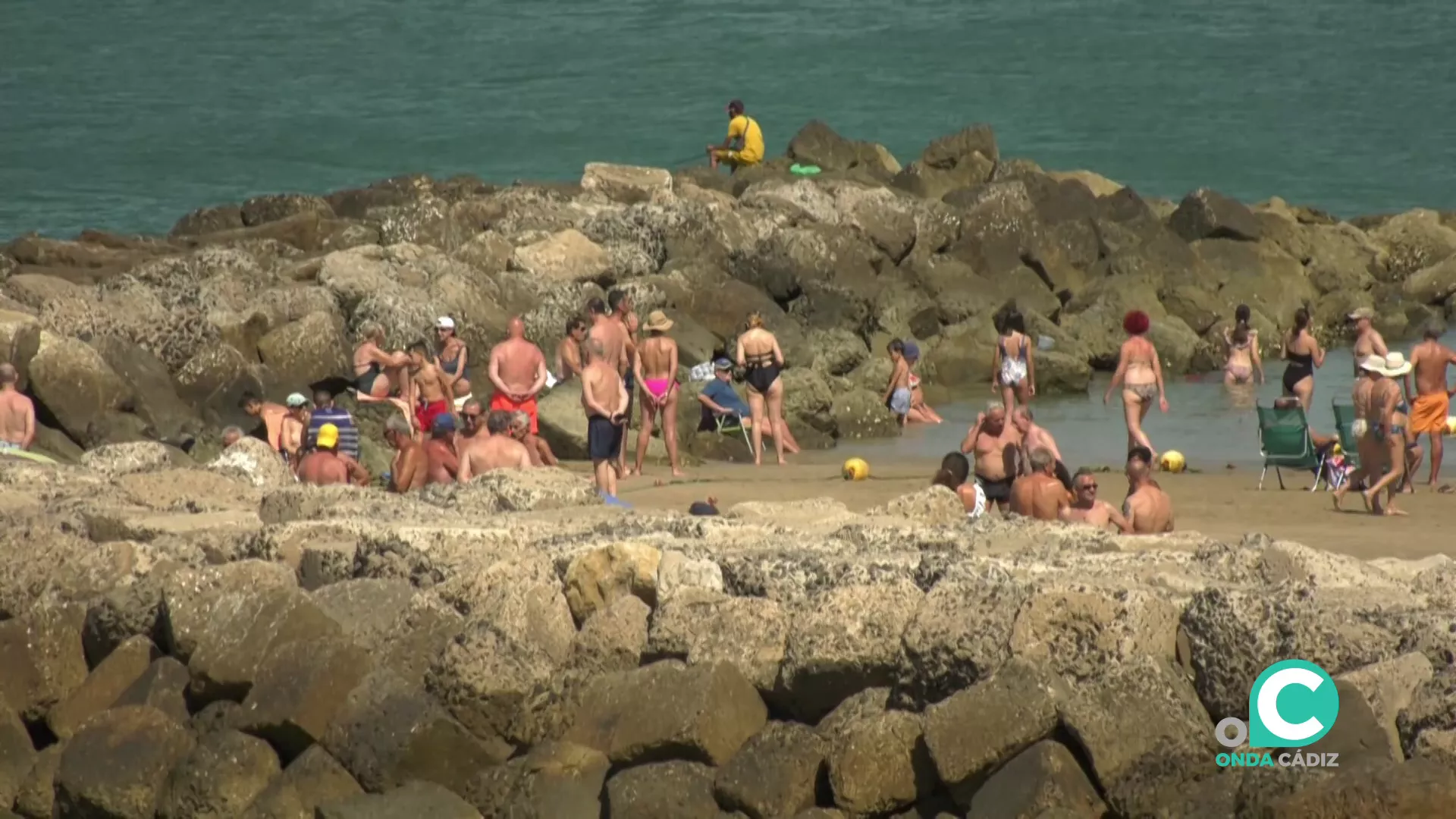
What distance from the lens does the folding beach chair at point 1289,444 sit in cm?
1568

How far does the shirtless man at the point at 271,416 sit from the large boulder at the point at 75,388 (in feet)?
3.62

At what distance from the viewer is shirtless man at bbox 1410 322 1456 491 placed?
621 inches

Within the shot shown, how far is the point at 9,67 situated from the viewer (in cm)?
5638

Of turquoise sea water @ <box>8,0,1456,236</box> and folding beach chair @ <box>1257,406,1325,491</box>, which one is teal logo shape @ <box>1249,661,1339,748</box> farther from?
turquoise sea water @ <box>8,0,1456,236</box>

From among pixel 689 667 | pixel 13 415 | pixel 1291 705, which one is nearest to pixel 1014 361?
pixel 689 667

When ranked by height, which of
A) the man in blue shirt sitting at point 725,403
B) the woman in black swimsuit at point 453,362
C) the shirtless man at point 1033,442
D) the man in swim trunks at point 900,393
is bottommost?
the man in swim trunks at point 900,393

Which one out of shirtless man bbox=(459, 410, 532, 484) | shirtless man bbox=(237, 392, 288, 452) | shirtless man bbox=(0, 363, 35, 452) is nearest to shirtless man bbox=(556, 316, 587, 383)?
shirtless man bbox=(237, 392, 288, 452)

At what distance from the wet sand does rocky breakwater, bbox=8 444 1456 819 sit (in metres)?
2.17

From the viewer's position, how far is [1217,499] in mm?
15234

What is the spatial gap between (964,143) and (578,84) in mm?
25589

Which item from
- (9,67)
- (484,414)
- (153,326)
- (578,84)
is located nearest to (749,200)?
(153,326)

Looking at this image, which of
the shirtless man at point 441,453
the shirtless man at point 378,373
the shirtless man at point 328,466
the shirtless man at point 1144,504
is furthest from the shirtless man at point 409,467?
the shirtless man at point 1144,504

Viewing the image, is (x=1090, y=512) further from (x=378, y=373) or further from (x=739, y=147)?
(x=739, y=147)

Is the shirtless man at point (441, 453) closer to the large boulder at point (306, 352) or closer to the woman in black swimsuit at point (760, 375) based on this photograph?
the woman in black swimsuit at point (760, 375)
